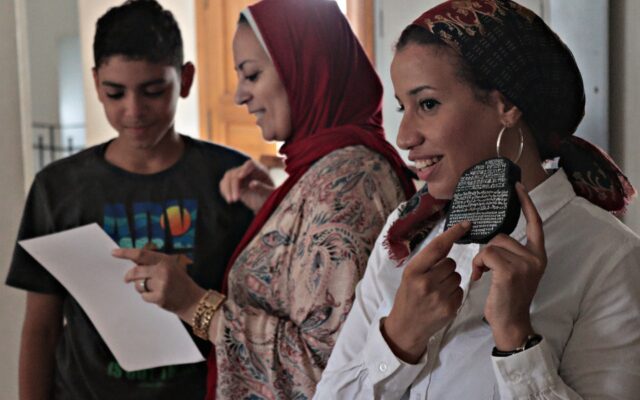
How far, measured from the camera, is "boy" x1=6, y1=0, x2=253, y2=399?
5.95 ft

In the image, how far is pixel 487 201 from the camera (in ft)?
3.36

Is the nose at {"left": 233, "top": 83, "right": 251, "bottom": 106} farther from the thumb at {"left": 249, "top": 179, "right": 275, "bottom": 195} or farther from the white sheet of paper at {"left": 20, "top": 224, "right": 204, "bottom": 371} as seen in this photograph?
the white sheet of paper at {"left": 20, "top": 224, "right": 204, "bottom": 371}

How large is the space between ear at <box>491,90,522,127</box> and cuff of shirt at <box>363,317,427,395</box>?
1.03ft

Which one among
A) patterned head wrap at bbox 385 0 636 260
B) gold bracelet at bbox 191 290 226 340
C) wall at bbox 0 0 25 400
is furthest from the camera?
wall at bbox 0 0 25 400

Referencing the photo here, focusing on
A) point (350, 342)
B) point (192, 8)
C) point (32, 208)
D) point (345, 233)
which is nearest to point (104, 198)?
point (32, 208)

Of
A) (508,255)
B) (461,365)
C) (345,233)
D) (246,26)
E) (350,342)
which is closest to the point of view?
(508,255)

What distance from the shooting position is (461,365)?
1.12 m

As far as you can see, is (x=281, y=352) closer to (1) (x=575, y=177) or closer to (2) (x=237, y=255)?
(2) (x=237, y=255)

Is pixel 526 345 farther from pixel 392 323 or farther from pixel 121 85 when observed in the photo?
pixel 121 85

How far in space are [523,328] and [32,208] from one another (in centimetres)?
124

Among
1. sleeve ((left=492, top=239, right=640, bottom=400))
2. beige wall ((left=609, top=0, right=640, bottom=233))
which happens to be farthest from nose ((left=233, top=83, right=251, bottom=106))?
sleeve ((left=492, top=239, right=640, bottom=400))

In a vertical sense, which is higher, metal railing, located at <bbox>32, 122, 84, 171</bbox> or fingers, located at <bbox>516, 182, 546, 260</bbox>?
fingers, located at <bbox>516, 182, 546, 260</bbox>

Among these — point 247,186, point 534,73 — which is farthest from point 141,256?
point 534,73

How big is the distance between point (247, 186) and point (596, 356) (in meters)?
0.96
